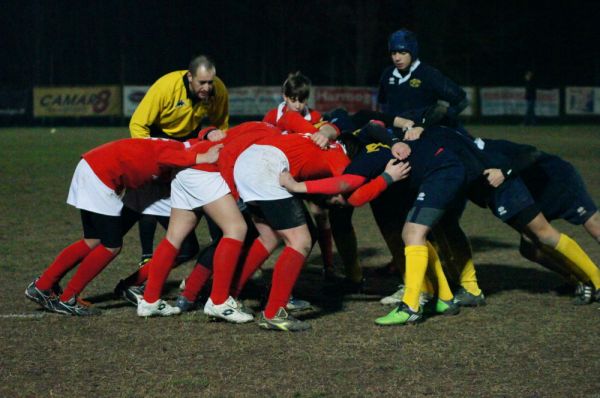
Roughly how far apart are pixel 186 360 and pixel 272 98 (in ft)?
109

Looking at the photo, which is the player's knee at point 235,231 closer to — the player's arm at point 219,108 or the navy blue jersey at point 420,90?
the player's arm at point 219,108

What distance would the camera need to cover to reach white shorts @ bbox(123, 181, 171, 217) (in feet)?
25.9

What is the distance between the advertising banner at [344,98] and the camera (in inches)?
1548

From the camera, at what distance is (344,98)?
39938 millimetres

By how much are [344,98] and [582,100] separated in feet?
32.9

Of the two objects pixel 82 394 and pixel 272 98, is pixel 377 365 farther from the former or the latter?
pixel 272 98

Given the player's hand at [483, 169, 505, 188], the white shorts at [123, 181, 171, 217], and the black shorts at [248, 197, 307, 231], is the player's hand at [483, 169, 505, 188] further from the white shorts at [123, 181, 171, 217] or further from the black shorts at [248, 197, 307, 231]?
the white shorts at [123, 181, 171, 217]

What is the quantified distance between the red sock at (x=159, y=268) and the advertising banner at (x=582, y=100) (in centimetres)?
3712

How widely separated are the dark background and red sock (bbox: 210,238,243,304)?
3673cm

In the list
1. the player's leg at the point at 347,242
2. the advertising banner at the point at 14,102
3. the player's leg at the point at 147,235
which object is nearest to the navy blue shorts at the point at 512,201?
the player's leg at the point at 347,242

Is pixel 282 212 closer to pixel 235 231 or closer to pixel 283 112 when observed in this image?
pixel 235 231

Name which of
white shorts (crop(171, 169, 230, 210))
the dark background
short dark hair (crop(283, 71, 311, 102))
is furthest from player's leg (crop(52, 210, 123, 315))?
the dark background

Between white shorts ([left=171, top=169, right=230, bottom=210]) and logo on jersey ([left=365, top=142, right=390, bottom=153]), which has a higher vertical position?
logo on jersey ([left=365, top=142, right=390, bottom=153])

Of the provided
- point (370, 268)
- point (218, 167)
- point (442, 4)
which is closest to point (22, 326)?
point (218, 167)
